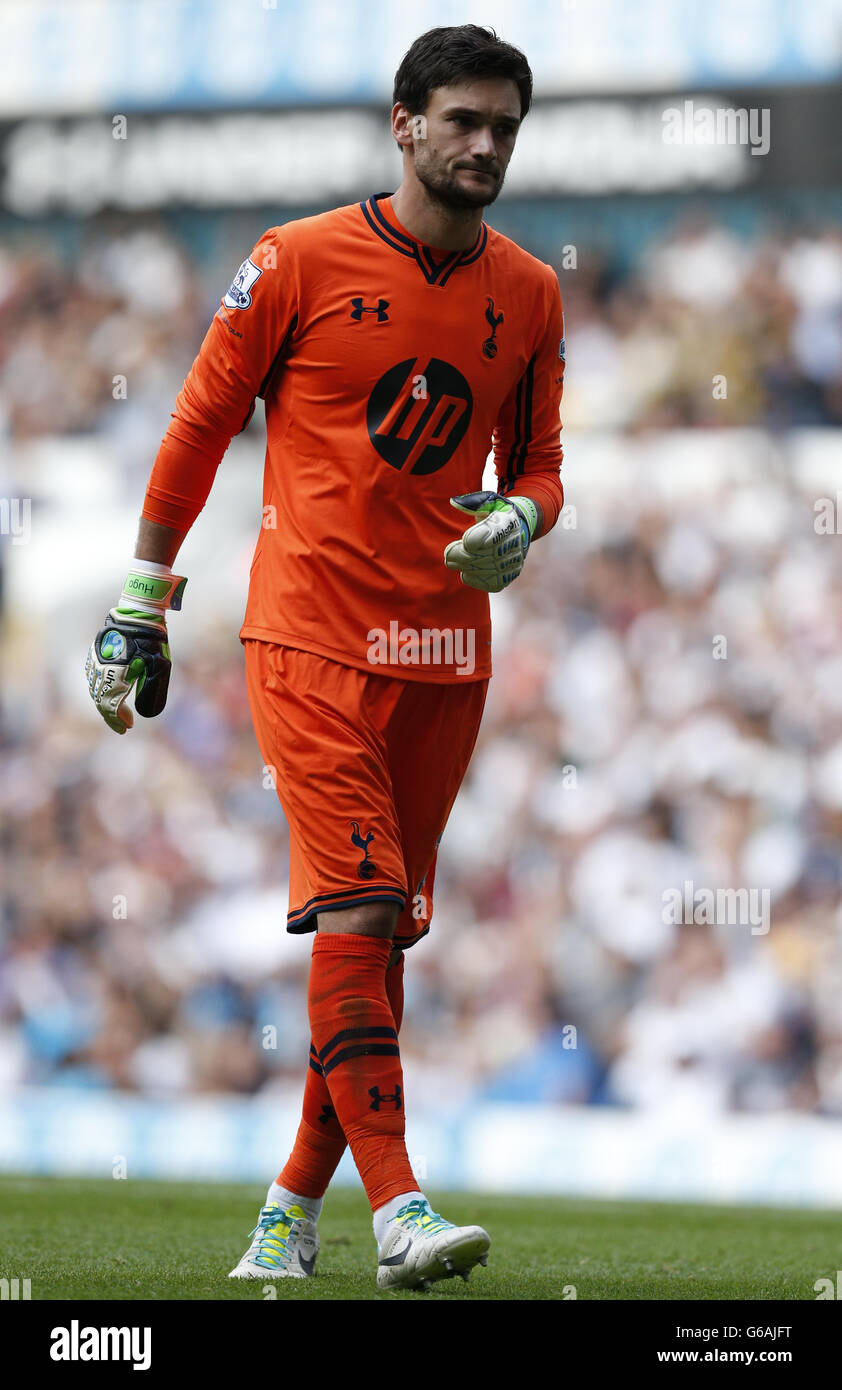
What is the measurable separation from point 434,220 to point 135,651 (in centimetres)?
115

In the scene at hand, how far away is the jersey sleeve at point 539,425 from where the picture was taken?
4164 mm

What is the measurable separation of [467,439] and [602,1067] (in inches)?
226

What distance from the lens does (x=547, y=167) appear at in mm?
11945

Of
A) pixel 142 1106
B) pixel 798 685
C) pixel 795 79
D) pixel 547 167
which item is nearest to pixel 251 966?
pixel 142 1106

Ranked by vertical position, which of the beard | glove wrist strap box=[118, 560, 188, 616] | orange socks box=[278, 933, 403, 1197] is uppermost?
the beard

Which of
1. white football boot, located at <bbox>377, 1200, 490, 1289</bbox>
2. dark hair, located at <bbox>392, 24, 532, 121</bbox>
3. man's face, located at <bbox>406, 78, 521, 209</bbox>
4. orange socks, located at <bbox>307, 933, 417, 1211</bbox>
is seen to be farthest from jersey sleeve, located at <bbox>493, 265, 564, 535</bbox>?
white football boot, located at <bbox>377, 1200, 490, 1289</bbox>

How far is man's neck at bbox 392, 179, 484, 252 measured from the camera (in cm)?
391

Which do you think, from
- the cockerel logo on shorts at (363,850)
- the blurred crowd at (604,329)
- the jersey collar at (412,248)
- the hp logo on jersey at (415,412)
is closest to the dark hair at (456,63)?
the jersey collar at (412,248)

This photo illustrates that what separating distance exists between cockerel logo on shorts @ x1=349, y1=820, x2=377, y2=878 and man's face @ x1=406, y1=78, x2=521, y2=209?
137cm

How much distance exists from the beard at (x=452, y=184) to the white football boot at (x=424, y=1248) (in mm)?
2085

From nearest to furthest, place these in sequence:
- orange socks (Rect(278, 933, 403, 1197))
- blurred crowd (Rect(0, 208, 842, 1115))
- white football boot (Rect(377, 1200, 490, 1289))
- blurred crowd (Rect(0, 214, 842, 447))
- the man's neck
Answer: white football boot (Rect(377, 1200, 490, 1289)) < the man's neck < orange socks (Rect(278, 933, 403, 1197)) < blurred crowd (Rect(0, 208, 842, 1115)) < blurred crowd (Rect(0, 214, 842, 447))

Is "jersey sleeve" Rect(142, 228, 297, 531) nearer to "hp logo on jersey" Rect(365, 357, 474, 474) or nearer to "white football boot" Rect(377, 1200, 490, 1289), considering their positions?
"hp logo on jersey" Rect(365, 357, 474, 474)

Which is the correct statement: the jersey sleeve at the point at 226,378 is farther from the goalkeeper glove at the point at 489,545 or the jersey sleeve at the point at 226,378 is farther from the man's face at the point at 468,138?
the goalkeeper glove at the point at 489,545
